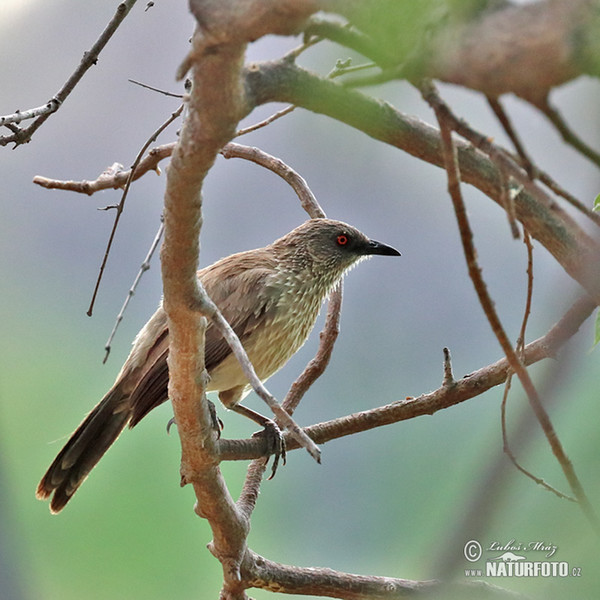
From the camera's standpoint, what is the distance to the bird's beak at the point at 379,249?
3629 mm

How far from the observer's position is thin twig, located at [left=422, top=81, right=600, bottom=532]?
106 cm

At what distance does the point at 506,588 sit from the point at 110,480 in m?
2.14

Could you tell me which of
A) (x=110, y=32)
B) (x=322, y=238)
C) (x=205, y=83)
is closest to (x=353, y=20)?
(x=205, y=83)

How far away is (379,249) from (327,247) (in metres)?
0.27

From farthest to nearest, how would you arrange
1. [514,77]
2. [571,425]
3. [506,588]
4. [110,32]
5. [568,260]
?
[506,588] < [110,32] < [571,425] < [568,260] < [514,77]

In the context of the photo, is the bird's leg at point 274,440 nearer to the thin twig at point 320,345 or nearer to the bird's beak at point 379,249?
the thin twig at point 320,345

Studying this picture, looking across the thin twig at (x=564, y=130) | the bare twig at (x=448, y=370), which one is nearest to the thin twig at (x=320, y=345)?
the bare twig at (x=448, y=370)

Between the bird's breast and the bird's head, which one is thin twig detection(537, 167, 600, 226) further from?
the bird's head

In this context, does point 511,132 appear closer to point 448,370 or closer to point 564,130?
point 564,130

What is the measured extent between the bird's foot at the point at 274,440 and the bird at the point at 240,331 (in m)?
Answer: 0.07

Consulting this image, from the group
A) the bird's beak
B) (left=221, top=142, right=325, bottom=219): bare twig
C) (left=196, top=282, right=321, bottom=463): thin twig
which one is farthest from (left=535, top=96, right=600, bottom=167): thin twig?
the bird's beak

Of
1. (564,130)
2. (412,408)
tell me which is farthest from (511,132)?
(412,408)

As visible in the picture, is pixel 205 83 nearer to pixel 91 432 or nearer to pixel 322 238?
pixel 91 432

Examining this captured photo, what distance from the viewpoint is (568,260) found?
63.6 inches
